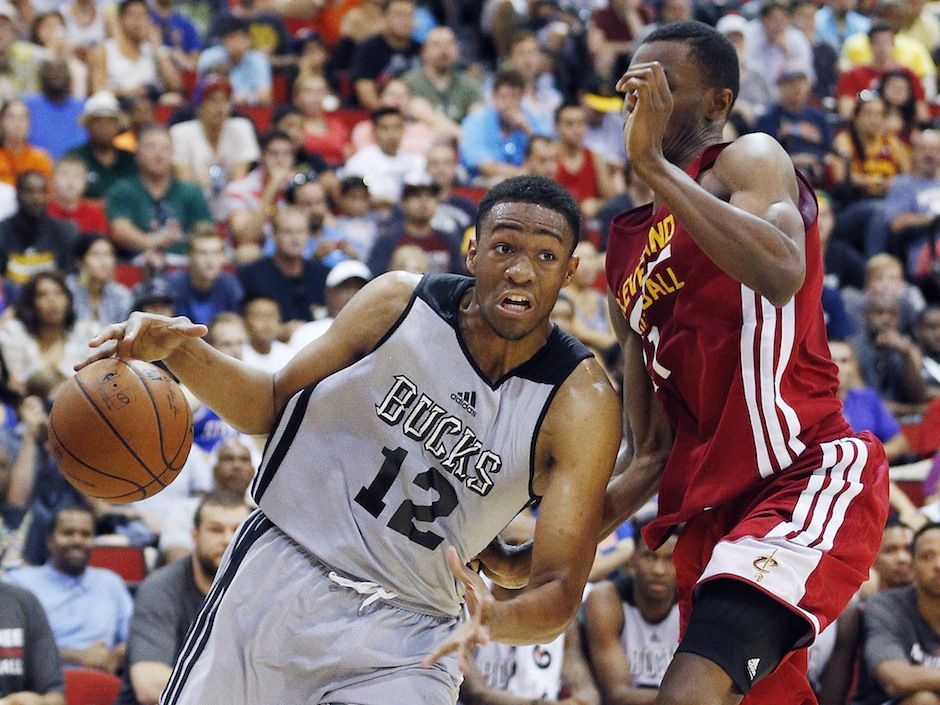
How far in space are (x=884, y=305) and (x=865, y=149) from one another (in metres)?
3.18

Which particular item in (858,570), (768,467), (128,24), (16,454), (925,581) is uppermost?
(128,24)

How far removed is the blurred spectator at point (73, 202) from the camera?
10.2 m

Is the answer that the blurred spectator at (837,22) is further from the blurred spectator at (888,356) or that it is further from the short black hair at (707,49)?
the short black hair at (707,49)

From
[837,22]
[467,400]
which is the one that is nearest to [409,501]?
[467,400]

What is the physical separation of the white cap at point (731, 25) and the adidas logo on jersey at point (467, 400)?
10451mm

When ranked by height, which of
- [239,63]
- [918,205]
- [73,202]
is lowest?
[918,205]

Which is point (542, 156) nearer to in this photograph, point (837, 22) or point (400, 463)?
point (837, 22)

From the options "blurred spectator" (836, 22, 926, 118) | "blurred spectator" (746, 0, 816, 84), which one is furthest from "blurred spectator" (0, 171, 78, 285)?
"blurred spectator" (836, 22, 926, 118)

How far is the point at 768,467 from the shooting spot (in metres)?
3.78

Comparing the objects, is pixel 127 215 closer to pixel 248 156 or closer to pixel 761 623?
pixel 248 156

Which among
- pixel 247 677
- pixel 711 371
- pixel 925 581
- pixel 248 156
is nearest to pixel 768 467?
pixel 711 371

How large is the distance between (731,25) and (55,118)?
21.5 feet

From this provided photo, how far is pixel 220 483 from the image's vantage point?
7.63 meters

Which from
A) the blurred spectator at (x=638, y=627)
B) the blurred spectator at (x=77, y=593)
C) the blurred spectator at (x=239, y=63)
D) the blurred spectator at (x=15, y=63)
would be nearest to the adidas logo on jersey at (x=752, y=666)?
the blurred spectator at (x=638, y=627)
